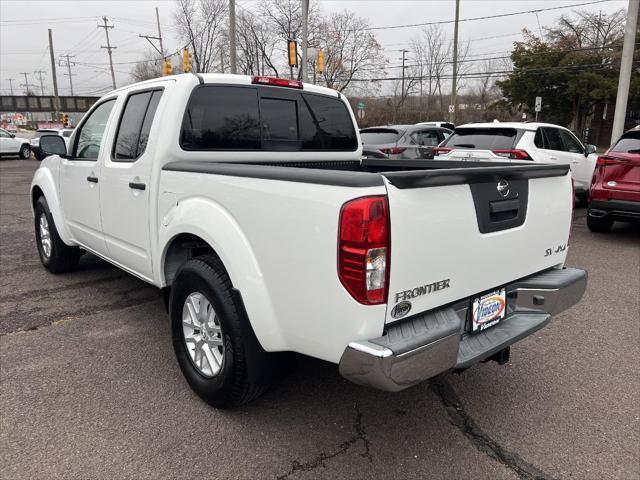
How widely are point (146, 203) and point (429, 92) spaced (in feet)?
168

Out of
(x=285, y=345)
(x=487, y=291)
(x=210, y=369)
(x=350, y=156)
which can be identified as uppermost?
(x=350, y=156)

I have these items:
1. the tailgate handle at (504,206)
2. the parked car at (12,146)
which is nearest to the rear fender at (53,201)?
the tailgate handle at (504,206)

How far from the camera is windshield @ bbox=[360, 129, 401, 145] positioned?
1134 centimetres

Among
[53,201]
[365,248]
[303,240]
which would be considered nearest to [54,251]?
[53,201]

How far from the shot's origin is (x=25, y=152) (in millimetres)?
26516

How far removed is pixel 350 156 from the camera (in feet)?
14.4

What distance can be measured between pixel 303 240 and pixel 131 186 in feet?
6.06

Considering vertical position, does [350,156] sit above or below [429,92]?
below

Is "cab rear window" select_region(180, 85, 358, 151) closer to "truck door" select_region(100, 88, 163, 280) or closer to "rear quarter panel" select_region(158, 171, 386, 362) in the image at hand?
"truck door" select_region(100, 88, 163, 280)

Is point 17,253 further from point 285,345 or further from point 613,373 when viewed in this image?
point 613,373

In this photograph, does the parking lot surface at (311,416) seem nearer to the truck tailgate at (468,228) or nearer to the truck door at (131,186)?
the truck door at (131,186)

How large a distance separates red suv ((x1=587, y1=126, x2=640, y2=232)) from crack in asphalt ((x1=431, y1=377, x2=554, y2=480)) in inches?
207

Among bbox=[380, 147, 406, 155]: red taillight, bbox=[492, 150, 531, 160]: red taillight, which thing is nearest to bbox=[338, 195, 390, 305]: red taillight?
bbox=[492, 150, 531, 160]: red taillight

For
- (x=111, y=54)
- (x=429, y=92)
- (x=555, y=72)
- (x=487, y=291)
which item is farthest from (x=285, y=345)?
(x=111, y=54)
